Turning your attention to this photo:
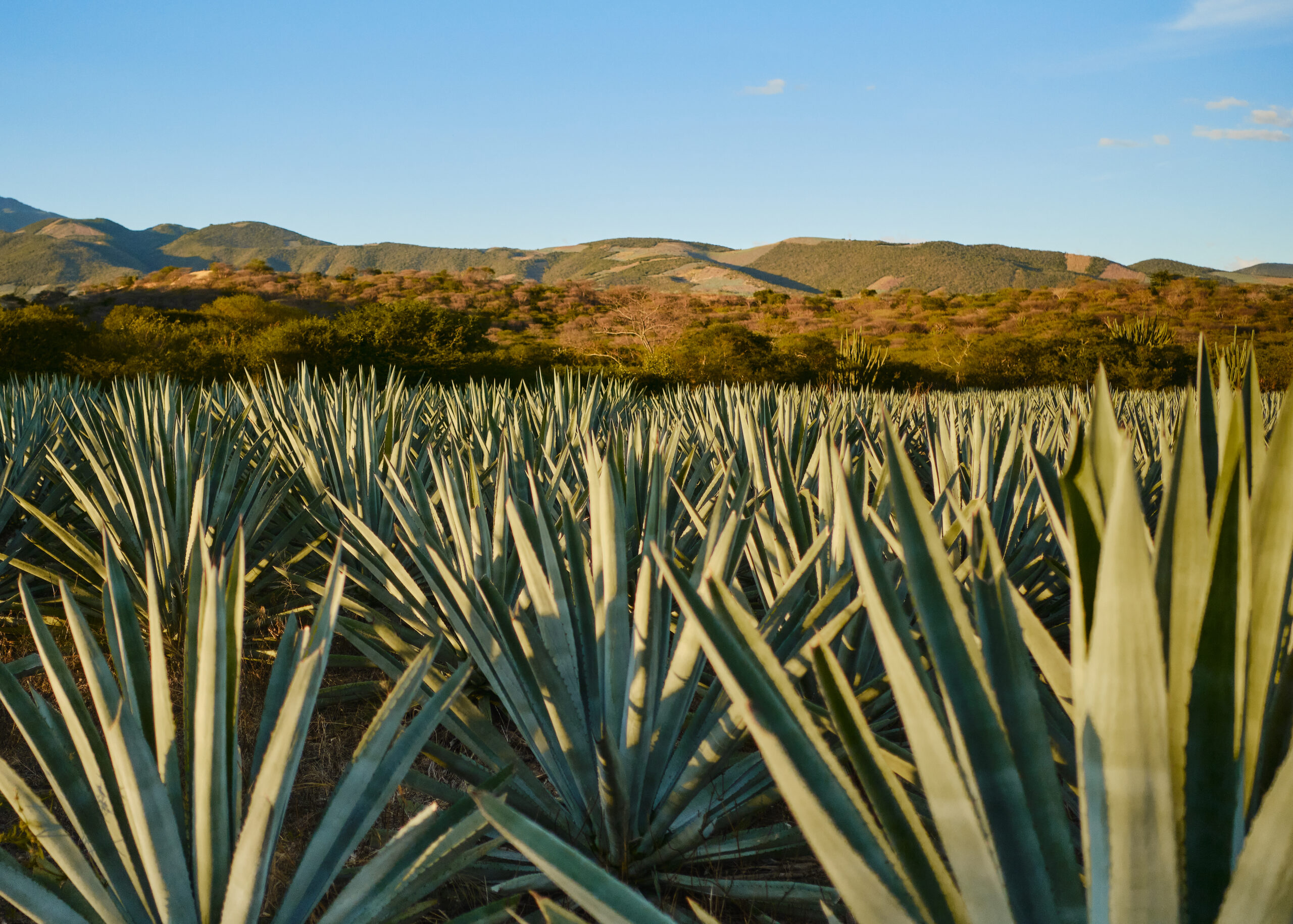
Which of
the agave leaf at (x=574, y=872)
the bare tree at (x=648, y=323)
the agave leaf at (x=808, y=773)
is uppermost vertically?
the bare tree at (x=648, y=323)

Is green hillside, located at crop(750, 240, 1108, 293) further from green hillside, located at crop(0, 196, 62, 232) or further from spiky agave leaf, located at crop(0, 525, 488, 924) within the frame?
green hillside, located at crop(0, 196, 62, 232)

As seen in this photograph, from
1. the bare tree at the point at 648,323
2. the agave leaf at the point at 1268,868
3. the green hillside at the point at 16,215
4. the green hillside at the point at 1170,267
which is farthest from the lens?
the green hillside at the point at 16,215

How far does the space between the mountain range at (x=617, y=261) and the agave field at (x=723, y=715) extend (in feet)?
183

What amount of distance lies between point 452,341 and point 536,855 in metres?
17.1

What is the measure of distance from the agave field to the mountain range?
55.7 meters

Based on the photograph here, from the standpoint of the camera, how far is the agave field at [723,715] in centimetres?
59

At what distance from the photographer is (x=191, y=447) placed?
9.82 ft

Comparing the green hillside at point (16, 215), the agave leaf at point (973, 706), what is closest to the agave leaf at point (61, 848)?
the agave leaf at point (973, 706)

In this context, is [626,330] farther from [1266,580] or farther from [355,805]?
[1266,580]

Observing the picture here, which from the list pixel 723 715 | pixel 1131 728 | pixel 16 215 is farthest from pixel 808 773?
pixel 16 215

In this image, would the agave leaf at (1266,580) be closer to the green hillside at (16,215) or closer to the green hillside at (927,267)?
the green hillside at (927,267)

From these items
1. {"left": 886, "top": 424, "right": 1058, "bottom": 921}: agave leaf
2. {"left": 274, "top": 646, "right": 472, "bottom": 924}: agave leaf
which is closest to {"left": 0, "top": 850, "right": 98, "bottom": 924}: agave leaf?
{"left": 274, "top": 646, "right": 472, "bottom": 924}: agave leaf

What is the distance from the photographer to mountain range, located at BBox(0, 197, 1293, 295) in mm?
79812

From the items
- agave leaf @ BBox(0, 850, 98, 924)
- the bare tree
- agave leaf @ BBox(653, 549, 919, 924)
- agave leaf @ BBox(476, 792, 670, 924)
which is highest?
the bare tree
